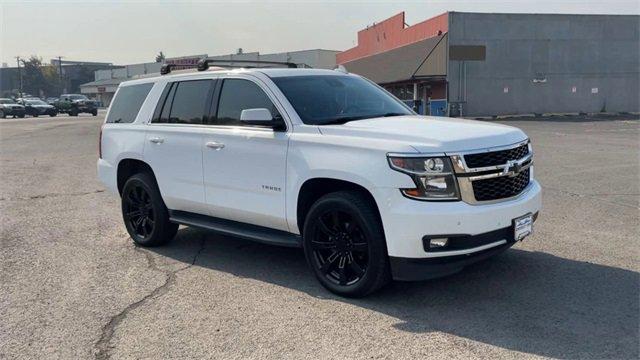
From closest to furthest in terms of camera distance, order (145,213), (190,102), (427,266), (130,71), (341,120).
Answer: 1. (427,266)
2. (341,120)
3. (190,102)
4. (145,213)
5. (130,71)

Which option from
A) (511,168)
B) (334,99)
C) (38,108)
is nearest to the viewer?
(511,168)

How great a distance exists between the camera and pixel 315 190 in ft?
16.4

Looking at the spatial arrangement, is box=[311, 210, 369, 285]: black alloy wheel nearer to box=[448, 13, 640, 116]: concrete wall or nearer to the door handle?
the door handle

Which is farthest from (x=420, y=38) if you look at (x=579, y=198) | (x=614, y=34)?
(x=579, y=198)

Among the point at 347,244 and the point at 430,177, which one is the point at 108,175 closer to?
the point at 347,244

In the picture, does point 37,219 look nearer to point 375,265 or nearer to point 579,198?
point 375,265

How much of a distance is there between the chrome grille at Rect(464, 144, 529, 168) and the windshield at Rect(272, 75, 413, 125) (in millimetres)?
1251

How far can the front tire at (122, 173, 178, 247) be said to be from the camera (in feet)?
21.0

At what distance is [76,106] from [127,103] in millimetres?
50012

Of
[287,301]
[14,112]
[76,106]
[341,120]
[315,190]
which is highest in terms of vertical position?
[76,106]

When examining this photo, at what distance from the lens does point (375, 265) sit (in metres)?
4.47

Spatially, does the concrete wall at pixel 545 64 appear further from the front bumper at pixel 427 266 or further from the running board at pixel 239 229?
the front bumper at pixel 427 266

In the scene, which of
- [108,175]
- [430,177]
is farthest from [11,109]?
[430,177]

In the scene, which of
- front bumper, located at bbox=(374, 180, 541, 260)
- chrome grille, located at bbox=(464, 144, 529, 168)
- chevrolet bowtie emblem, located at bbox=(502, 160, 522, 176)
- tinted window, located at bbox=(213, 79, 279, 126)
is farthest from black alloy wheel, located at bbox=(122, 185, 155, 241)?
chevrolet bowtie emblem, located at bbox=(502, 160, 522, 176)
